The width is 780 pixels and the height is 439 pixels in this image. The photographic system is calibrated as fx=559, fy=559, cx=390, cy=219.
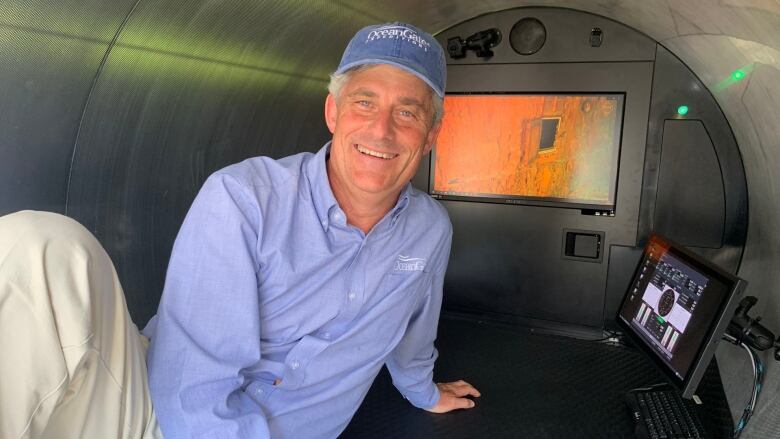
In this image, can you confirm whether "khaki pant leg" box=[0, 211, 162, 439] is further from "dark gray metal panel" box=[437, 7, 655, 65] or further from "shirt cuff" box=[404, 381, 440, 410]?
"dark gray metal panel" box=[437, 7, 655, 65]

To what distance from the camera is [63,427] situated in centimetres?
103

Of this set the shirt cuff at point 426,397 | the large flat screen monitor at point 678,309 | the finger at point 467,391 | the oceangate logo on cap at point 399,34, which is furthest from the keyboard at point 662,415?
the oceangate logo on cap at point 399,34

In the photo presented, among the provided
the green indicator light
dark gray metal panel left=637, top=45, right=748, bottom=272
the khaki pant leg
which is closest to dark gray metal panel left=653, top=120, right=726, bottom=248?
dark gray metal panel left=637, top=45, right=748, bottom=272

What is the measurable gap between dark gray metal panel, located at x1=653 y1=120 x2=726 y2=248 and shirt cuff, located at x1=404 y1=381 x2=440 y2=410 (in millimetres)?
1582

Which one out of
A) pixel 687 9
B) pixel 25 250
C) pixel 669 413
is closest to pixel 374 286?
pixel 25 250

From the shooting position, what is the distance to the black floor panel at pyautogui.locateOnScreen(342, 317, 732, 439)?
1.94 metres

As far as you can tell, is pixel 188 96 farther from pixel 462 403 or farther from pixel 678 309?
pixel 678 309

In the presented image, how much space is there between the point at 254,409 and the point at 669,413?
1.37 meters

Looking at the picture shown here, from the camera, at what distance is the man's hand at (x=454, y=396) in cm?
205

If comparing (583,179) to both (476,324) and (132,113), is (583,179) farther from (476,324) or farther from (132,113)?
(132,113)

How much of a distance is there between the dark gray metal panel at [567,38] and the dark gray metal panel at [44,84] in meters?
2.04

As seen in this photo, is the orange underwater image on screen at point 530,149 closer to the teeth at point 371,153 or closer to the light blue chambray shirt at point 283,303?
the light blue chambray shirt at point 283,303

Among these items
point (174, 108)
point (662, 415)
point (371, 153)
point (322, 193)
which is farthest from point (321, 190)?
point (662, 415)

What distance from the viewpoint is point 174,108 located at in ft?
6.28
